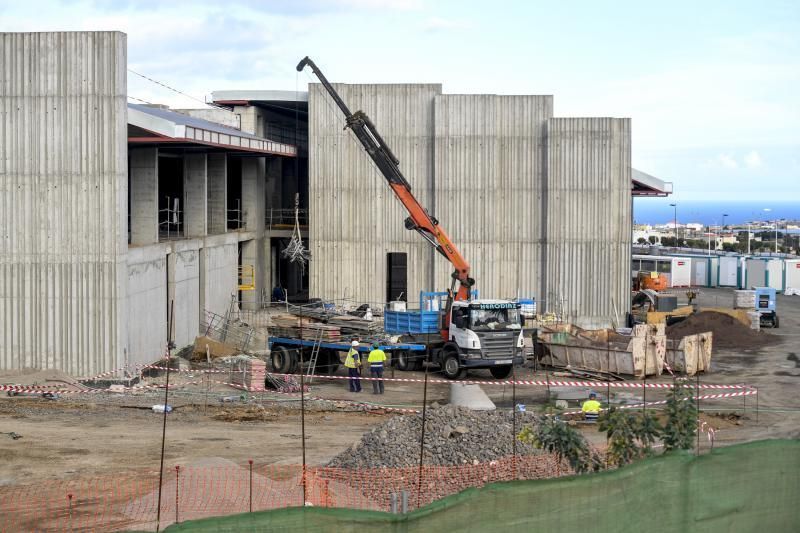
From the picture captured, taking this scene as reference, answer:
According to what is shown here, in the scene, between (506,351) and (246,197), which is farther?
(246,197)

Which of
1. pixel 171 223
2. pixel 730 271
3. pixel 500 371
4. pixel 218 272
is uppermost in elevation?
pixel 171 223

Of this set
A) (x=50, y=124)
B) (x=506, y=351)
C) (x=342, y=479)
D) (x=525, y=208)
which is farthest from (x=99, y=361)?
(x=525, y=208)

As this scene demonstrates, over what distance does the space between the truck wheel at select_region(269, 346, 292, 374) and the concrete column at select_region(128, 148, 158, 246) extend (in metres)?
5.27

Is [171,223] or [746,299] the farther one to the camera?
[746,299]

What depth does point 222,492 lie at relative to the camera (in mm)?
17516

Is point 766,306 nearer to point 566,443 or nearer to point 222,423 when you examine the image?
point 222,423

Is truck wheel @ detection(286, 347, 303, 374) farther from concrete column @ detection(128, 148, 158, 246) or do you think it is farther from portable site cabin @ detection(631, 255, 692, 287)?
portable site cabin @ detection(631, 255, 692, 287)

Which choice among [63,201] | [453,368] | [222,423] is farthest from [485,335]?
[63,201]

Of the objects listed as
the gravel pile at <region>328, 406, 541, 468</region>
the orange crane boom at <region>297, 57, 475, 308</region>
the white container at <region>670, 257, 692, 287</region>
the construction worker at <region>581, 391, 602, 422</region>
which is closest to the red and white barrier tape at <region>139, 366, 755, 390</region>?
the orange crane boom at <region>297, 57, 475, 308</region>

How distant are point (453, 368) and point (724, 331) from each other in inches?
545

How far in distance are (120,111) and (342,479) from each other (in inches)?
615

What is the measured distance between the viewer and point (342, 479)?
18.6 meters

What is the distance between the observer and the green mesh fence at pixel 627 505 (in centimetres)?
1031

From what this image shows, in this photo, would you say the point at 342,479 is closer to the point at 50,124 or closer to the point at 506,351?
the point at 506,351
